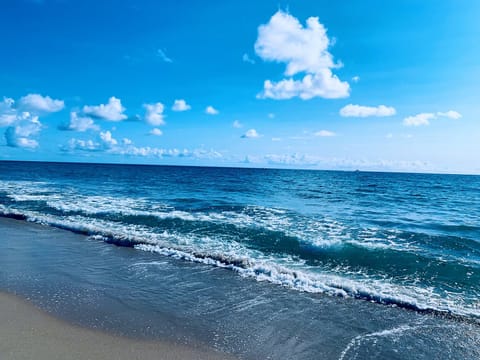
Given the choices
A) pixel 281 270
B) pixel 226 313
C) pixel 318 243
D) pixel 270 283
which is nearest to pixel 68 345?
pixel 226 313

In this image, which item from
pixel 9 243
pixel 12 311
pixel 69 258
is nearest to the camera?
pixel 12 311

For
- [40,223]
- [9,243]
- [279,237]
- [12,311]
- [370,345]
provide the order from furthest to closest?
[40,223] → [279,237] → [9,243] → [12,311] → [370,345]

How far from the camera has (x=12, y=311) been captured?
6184 mm

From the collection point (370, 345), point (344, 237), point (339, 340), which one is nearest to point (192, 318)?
point (339, 340)

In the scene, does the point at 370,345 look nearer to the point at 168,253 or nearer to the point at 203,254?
the point at 203,254

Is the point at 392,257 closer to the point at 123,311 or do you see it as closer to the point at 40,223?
the point at 123,311

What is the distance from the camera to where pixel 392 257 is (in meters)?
11.2

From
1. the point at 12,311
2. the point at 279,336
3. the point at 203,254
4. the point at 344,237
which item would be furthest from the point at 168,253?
the point at 344,237

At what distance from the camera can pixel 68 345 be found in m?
5.11

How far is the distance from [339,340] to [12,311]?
6.66m

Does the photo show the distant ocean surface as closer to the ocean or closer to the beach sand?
the ocean

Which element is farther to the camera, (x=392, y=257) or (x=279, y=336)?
(x=392, y=257)

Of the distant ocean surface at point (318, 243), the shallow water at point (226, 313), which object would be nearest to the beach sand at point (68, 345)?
the shallow water at point (226, 313)

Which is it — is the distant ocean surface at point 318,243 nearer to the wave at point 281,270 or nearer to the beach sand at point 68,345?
the wave at point 281,270
